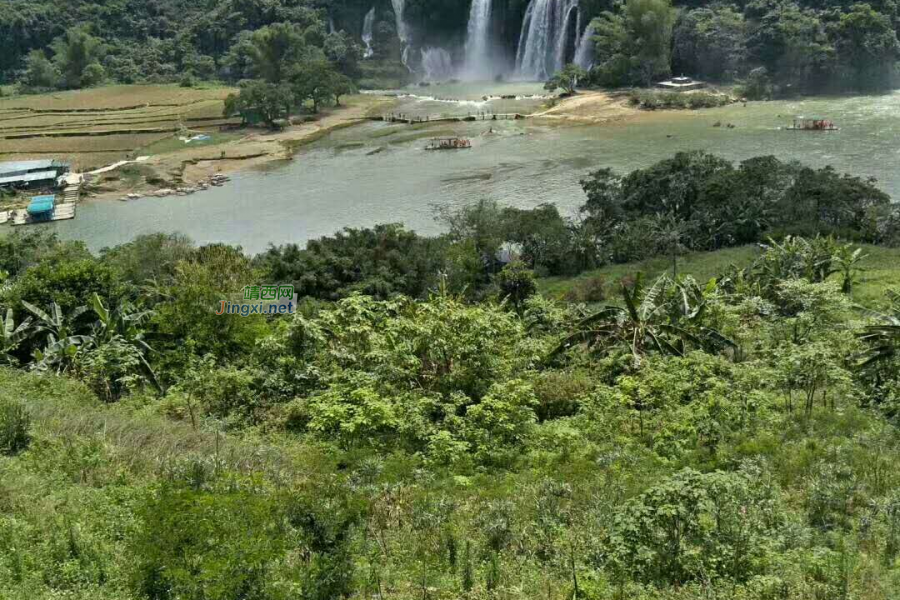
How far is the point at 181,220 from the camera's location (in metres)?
44.4

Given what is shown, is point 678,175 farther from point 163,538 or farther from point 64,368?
point 163,538

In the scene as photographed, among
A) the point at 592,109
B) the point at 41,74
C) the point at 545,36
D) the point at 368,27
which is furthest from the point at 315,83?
the point at 41,74

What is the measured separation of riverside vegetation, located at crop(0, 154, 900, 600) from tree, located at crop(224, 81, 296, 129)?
42.0m

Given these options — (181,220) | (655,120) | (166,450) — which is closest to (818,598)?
(166,450)

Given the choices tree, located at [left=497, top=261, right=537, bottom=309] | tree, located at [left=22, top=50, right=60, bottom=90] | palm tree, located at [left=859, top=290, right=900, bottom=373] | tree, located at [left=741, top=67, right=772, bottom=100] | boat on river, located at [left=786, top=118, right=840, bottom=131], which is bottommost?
tree, located at [left=497, top=261, right=537, bottom=309]

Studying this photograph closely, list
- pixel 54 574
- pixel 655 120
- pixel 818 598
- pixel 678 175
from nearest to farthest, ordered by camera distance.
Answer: pixel 818 598 → pixel 54 574 → pixel 678 175 → pixel 655 120

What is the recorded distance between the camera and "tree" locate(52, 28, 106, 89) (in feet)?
311

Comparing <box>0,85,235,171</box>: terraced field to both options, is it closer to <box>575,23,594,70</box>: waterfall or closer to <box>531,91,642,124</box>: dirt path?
<box>531,91,642,124</box>: dirt path

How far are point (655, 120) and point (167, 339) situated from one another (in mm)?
50883

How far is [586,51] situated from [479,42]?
1611 centimetres

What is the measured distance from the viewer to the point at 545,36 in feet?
282

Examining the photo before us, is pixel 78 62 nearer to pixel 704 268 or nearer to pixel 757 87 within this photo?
pixel 757 87

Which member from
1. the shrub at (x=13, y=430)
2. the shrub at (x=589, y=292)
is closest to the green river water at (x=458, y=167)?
the shrub at (x=589, y=292)

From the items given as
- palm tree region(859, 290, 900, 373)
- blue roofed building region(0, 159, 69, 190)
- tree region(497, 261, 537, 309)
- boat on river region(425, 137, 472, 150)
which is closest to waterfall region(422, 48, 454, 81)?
boat on river region(425, 137, 472, 150)
